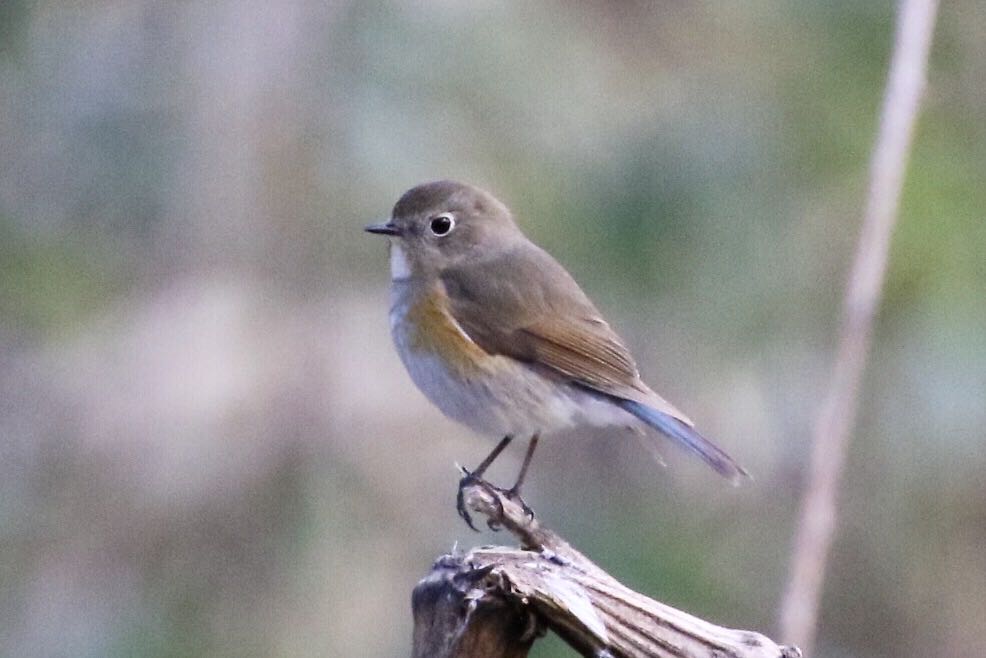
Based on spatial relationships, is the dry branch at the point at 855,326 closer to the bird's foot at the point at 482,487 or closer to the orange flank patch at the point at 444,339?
the bird's foot at the point at 482,487

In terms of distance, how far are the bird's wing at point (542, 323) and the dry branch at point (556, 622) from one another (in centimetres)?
163

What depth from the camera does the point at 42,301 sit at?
4.86 m

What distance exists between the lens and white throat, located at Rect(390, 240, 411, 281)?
4367 mm

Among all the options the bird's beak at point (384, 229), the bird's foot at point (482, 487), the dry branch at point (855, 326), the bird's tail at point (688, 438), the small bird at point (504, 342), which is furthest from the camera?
the bird's beak at point (384, 229)

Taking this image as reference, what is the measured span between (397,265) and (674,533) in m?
1.03

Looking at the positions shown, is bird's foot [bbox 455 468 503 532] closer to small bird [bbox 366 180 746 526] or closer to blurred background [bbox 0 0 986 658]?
small bird [bbox 366 180 746 526]

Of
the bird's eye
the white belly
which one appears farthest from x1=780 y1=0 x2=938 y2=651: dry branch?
the bird's eye

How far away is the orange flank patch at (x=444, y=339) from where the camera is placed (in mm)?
4008

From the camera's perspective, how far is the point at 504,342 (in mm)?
4090

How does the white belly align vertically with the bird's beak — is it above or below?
below

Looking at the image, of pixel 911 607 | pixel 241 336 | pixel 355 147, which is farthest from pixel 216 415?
pixel 911 607

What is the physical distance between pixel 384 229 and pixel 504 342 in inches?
20.0

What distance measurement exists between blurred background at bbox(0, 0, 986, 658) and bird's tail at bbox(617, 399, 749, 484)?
42 centimetres

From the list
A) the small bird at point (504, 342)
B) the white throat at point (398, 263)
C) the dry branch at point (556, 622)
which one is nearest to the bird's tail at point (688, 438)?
the small bird at point (504, 342)
